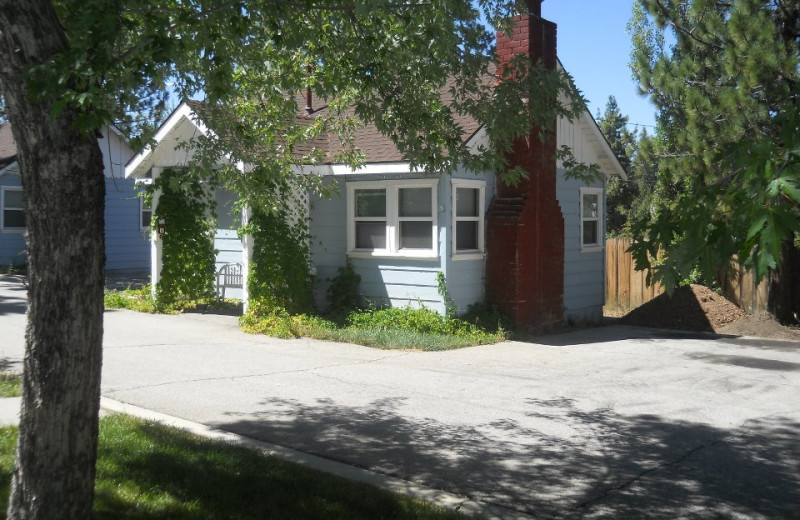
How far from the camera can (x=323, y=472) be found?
6.76 metres

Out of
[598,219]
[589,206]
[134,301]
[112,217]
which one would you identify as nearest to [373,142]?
[589,206]

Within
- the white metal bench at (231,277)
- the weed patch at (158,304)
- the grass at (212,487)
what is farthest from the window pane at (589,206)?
the grass at (212,487)

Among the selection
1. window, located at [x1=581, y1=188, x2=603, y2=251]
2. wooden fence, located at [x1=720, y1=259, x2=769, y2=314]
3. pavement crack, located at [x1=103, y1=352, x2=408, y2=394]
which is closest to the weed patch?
pavement crack, located at [x1=103, y1=352, x2=408, y2=394]

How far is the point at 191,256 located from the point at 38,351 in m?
12.6

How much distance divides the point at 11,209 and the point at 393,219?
15387 millimetres

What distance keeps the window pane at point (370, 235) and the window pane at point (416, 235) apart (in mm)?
452

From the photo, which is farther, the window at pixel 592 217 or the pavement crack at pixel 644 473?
the window at pixel 592 217

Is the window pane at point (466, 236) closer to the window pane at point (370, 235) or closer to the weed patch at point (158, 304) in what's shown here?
the window pane at point (370, 235)

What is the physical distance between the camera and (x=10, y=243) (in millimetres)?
25625

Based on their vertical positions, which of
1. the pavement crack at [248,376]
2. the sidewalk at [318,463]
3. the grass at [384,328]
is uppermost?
the grass at [384,328]

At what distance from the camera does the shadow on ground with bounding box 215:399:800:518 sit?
6.41m

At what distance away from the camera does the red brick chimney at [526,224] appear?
49.9ft

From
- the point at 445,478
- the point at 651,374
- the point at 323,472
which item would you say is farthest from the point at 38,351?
the point at 651,374

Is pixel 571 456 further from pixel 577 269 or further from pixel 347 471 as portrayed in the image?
pixel 577 269
